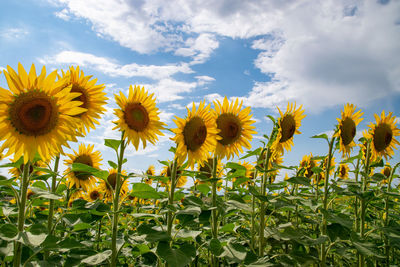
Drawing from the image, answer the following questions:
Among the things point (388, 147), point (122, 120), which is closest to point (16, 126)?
point (122, 120)

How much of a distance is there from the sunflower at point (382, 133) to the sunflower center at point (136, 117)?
3355 millimetres

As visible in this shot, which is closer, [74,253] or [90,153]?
[74,253]

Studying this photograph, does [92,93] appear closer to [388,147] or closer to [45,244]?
[45,244]

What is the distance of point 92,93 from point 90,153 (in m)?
1.86

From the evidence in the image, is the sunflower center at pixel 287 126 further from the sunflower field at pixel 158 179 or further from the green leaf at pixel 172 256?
the green leaf at pixel 172 256

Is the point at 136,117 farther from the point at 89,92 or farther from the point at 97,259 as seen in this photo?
the point at 97,259

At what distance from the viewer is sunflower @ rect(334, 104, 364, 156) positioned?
389cm

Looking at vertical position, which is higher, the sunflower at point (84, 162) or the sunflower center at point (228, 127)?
the sunflower center at point (228, 127)

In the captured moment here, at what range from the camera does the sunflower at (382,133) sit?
448 centimetres

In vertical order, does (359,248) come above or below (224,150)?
below

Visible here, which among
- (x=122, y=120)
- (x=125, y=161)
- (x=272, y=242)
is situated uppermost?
(x=122, y=120)

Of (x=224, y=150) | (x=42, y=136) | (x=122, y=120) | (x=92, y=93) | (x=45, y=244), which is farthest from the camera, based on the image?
(x=224, y=150)

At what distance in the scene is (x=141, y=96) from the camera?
A: 11.7ft

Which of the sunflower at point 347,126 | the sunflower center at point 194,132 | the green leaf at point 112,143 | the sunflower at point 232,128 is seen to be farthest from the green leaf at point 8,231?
the sunflower at point 347,126
